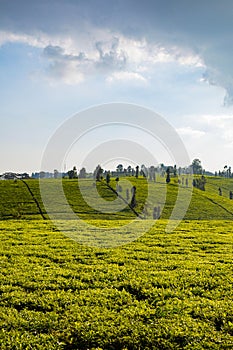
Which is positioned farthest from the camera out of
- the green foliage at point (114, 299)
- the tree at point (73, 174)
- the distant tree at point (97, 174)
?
the tree at point (73, 174)

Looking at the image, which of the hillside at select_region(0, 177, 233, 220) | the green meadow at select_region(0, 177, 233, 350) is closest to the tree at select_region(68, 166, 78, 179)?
the hillside at select_region(0, 177, 233, 220)

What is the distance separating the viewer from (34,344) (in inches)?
386

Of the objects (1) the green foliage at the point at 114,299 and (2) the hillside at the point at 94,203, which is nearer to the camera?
(1) the green foliage at the point at 114,299

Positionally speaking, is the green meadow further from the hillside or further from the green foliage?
the hillside

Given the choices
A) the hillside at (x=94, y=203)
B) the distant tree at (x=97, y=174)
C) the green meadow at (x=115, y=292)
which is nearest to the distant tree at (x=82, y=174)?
the hillside at (x=94, y=203)

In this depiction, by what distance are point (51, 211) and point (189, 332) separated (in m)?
55.1

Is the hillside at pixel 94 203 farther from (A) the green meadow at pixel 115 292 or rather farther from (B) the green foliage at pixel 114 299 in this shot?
(B) the green foliage at pixel 114 299

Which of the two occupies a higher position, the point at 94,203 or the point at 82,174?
the point at 82,174

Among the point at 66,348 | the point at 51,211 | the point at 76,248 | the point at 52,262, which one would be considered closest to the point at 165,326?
the point at 66,348

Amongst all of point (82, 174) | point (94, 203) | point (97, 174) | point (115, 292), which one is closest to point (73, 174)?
point (82, 174)

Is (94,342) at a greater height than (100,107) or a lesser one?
lesser

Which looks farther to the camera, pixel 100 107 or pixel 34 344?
pixel 100 107

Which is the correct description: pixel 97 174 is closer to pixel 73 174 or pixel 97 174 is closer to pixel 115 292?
pixel 73 174

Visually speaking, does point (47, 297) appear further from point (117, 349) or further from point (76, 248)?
point (76, 248)
